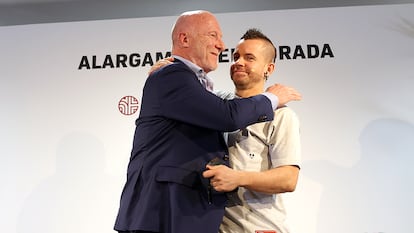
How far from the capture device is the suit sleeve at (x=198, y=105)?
4.77ft

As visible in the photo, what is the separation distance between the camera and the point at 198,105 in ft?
4.79

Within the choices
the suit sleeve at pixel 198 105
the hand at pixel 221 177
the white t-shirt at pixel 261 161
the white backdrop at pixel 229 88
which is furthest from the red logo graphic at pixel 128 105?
the hand at pixel 221 177

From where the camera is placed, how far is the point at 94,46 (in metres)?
3.39

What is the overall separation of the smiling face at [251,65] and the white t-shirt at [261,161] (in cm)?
18

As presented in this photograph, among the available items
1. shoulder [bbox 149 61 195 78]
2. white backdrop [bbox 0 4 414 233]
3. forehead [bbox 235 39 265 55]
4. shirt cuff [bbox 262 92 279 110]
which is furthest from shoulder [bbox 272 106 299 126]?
white backdrop [bbox 0 4 414 233]

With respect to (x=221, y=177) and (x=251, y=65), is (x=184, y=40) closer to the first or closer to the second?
(x=251, y=65)

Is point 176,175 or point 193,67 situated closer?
point 176,175

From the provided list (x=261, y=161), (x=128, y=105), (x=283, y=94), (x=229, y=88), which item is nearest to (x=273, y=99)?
(x=283, y=94)

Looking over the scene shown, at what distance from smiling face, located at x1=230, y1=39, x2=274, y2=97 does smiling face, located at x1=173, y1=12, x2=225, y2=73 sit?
153mm

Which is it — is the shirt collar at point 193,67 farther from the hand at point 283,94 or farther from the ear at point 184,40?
the hand at point 283,94

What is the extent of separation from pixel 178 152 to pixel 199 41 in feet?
1.40

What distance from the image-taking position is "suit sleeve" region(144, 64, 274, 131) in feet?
4.77
